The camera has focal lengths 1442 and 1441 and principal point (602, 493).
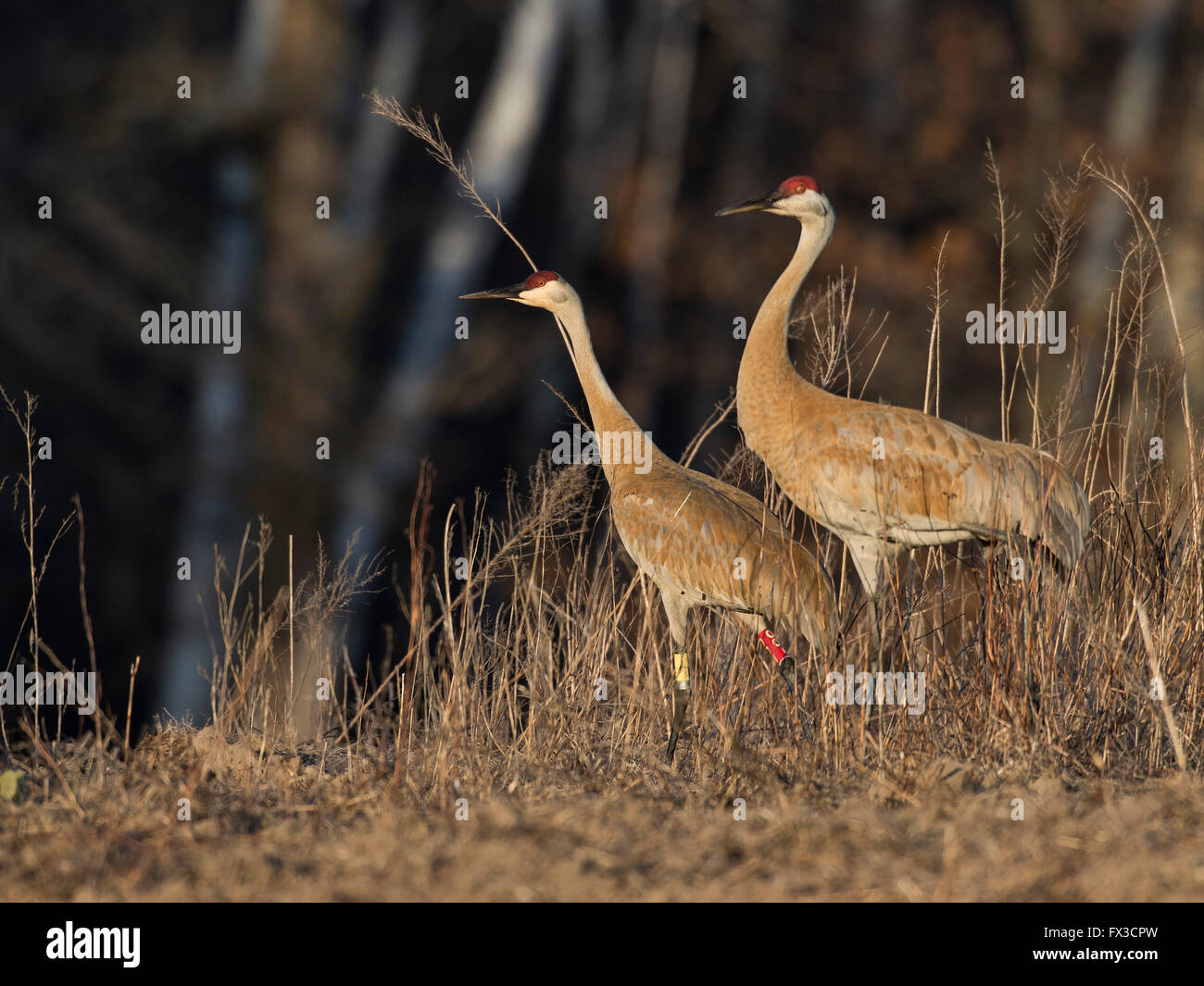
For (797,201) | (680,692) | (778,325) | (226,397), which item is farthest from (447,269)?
(680,692)

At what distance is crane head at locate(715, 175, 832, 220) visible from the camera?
558 centimetres

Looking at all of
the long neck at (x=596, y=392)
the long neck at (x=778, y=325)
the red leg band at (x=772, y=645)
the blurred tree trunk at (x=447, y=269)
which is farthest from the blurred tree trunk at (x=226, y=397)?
the red leg band at (x=772, y=645)

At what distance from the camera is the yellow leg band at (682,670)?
186 inches

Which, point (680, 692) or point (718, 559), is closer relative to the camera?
point (680, 692)

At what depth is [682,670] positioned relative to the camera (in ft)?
15.7

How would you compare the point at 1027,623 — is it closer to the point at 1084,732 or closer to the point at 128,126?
the point at 1084,732

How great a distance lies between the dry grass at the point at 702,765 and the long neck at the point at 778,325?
1.01 feet

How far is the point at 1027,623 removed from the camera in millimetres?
4277

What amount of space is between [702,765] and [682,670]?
57cm

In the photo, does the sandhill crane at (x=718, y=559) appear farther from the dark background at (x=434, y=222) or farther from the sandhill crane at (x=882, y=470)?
the dark background at (x=434, y=222)

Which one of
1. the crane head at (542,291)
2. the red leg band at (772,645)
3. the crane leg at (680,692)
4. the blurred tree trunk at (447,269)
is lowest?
the crane leg at (680,692)

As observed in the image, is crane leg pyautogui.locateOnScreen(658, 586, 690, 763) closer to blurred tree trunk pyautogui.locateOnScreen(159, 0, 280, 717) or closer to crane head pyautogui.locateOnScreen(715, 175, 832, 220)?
crane head pyautogui.locateOnScreen(715, 175, 832, 220)

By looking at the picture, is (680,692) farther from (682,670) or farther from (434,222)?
(434,222)
